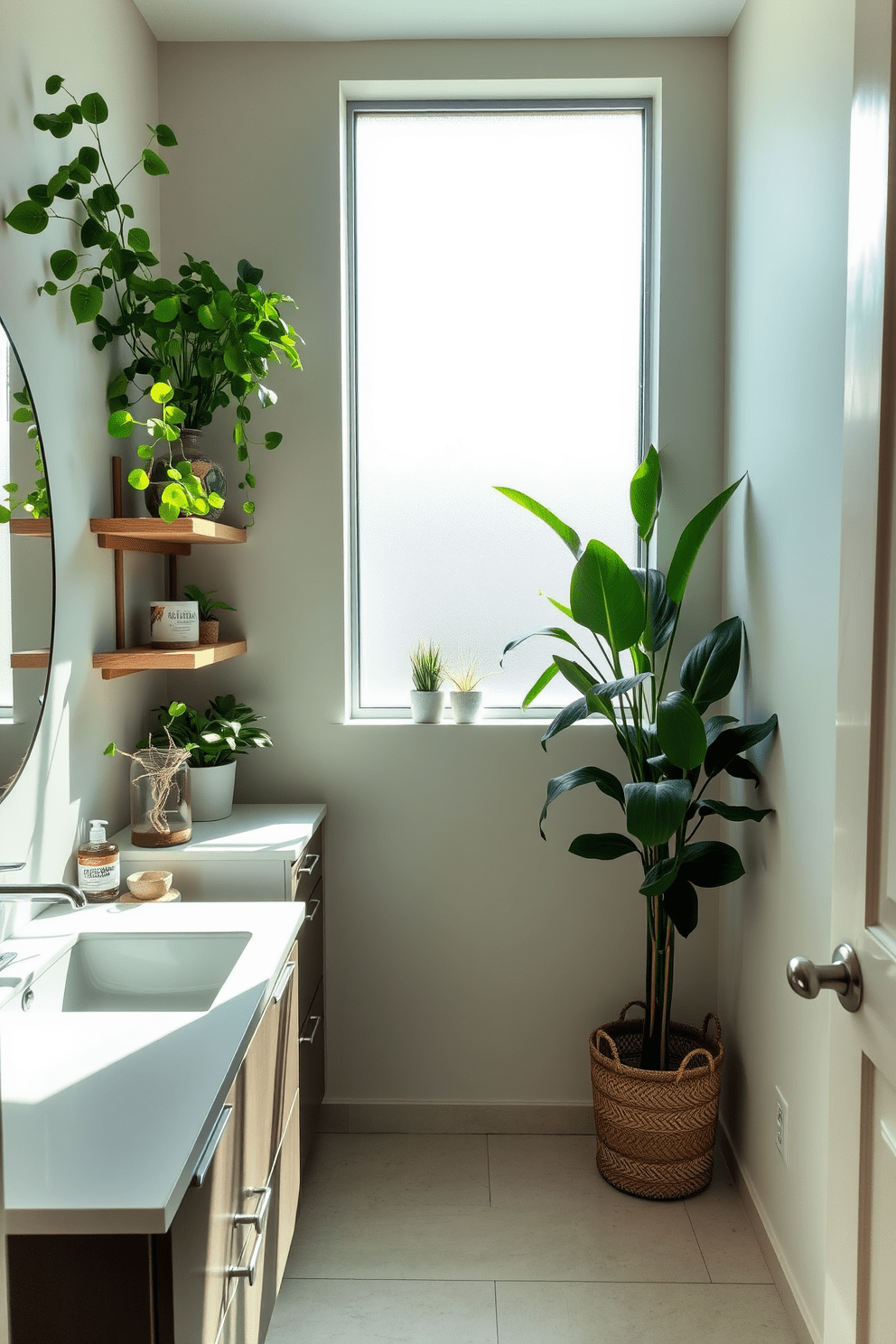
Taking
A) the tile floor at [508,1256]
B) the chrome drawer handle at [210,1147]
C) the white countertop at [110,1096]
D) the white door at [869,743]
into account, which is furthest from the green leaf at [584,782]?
the white door at [869,743]

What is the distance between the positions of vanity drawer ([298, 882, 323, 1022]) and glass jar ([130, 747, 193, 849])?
0.36 meters

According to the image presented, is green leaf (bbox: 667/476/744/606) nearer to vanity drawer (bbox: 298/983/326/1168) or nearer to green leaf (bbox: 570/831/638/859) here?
green leaf (bbox: 570/831/638/859)

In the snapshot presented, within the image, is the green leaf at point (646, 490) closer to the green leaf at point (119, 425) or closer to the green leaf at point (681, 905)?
the green leaf at point (681, 905)

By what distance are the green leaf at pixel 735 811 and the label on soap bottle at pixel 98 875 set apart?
130cm

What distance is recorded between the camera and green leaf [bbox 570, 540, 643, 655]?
7.47ft

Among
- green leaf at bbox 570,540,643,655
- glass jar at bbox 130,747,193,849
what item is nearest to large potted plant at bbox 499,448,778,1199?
green leaf at bbox 570,540,643,655

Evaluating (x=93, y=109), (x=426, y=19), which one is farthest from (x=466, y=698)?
(x=426, y=19)

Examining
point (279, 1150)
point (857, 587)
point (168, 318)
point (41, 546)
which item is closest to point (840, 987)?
point (857, 587)

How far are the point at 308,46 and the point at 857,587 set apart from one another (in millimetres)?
2340

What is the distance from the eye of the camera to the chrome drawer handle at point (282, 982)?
5.82 ft

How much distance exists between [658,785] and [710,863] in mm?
338

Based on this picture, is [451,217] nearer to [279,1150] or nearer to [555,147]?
[555,147]

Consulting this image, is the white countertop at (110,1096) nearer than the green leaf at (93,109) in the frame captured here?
Yes

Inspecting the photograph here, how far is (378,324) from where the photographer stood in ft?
9.36
